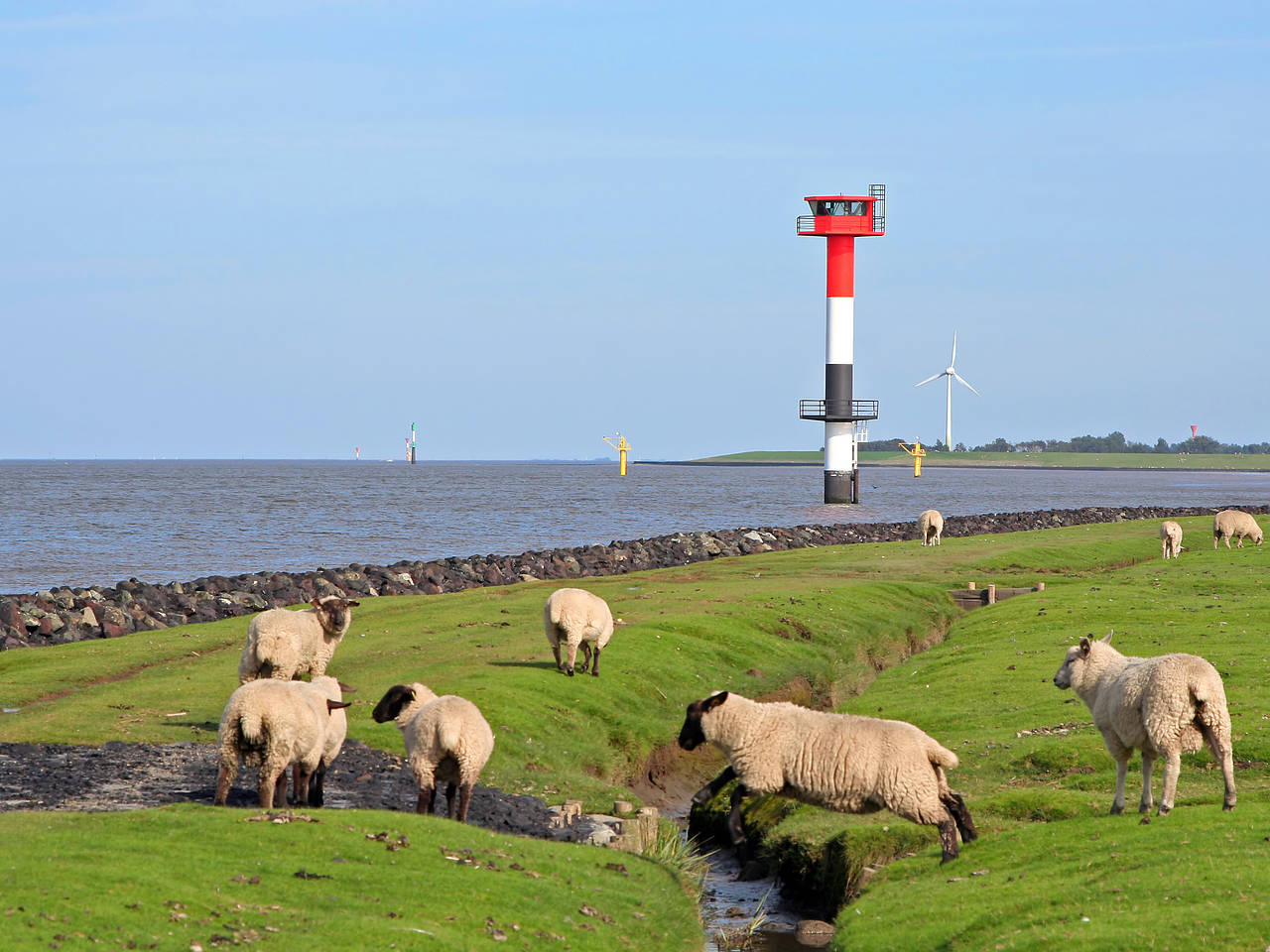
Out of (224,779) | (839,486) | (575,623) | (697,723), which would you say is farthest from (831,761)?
(839,486)

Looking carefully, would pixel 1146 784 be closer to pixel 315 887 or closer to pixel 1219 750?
pixel 1219 750

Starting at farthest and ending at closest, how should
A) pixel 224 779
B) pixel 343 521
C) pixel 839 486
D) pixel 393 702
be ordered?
pixel 343 521 < pixel 839 486 < pixel 393 702 < pixel 224 779

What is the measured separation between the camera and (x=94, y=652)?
29500 mm

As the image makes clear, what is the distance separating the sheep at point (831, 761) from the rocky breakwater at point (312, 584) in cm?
2704

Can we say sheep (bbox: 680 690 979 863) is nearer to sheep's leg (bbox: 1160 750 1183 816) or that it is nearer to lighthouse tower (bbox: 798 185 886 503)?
sheep's leg (bbox: 1160 750 1183 816)

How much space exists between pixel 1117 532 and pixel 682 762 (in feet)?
163

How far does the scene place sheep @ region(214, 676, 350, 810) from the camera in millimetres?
14039

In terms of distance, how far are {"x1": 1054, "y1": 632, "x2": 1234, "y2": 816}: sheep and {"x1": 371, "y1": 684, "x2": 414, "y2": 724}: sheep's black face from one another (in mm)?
8749

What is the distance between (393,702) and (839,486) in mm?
91386

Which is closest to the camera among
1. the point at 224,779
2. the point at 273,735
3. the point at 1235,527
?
the point at 273,735

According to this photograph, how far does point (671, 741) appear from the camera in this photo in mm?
23594

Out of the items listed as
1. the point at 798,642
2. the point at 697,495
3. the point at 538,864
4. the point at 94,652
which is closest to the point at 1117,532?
the point at 798,642

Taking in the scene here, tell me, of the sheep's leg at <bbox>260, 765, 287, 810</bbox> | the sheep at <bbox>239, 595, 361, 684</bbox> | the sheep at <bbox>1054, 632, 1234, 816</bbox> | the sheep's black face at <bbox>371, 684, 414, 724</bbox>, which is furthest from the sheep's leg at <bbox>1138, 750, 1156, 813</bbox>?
the sheep at <bbox>239, 595, 361, 684</bbox>

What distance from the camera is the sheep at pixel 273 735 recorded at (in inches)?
553
